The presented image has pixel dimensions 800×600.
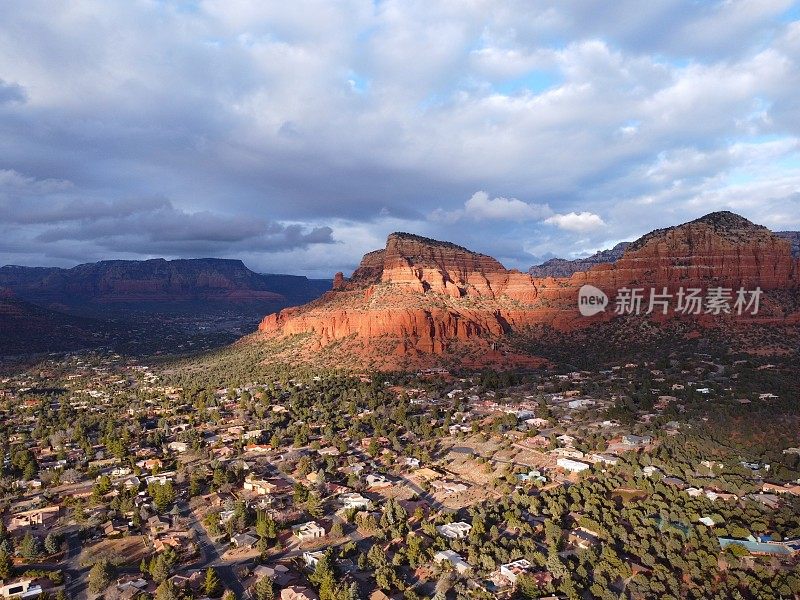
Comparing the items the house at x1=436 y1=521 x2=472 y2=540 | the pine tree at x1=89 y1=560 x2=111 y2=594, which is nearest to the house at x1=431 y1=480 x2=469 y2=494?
the house at x1=436 y1=521 x2=472 y2=540

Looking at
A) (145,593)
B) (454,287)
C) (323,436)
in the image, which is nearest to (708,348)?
(454,287)

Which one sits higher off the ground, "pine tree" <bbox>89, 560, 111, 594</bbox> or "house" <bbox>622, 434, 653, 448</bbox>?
"house" <bbox>622, 434, 653, 448</bbox>

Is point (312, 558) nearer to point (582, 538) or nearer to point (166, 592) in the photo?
point (166, 592)

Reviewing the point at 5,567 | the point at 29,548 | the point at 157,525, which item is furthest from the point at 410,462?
the point at 5,567

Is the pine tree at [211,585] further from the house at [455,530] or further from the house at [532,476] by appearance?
the house at [532,476]

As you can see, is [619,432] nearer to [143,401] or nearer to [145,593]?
[145,593]

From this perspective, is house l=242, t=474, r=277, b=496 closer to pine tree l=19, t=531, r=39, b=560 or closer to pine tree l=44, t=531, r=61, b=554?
pine tree l=44, t=531, r=61, b=554

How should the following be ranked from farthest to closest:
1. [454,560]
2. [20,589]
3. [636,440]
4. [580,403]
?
[580,403], [636,440], [454,560], [20,589]

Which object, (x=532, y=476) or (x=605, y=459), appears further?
(x=605, y=459)
